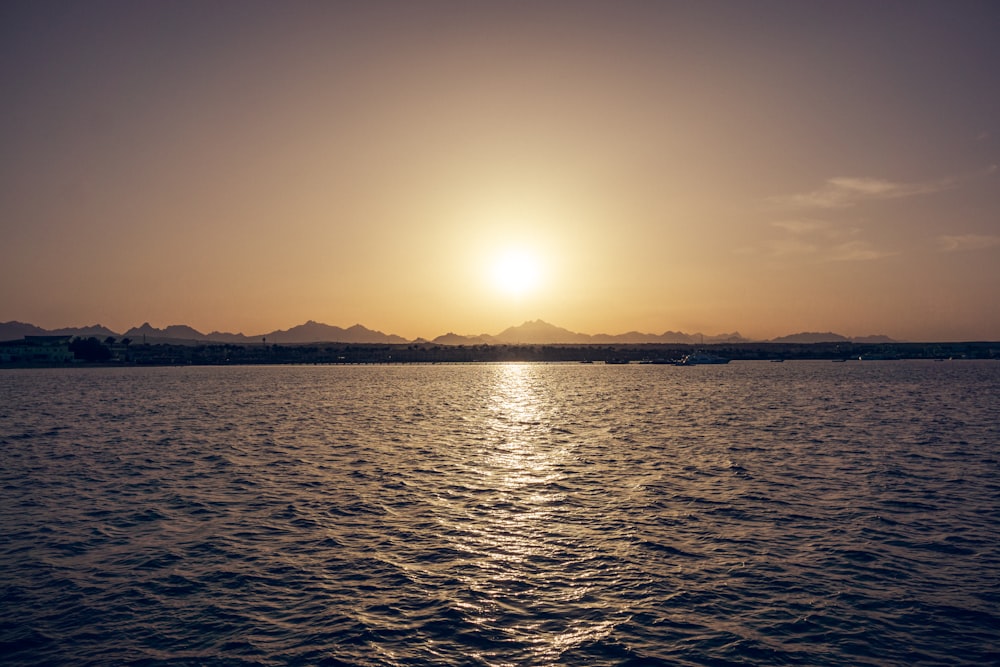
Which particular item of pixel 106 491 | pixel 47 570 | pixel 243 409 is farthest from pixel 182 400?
pixel 47 570

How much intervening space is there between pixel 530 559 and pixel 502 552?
138 centimetres

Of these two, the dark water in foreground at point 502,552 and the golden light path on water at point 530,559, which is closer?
the dark water in foreground at point 502,552

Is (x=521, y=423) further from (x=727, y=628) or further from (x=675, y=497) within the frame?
(x=727, y=628)

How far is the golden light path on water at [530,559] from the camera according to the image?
17203 mm

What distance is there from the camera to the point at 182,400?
105m

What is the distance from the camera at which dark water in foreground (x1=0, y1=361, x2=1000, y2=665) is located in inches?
653

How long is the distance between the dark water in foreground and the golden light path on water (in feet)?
0.39

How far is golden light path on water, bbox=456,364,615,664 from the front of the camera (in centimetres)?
1720

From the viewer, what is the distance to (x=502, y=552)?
24.0 m

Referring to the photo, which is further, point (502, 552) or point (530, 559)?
point (502, 552)

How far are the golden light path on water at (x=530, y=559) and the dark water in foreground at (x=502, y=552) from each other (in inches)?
4.7

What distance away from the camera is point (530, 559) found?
23172 millimetres

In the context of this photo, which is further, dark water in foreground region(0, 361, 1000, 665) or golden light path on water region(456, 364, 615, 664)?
golden light path on water region(456, 364, 615, 664)

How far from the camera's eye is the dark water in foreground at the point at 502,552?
653 inches
